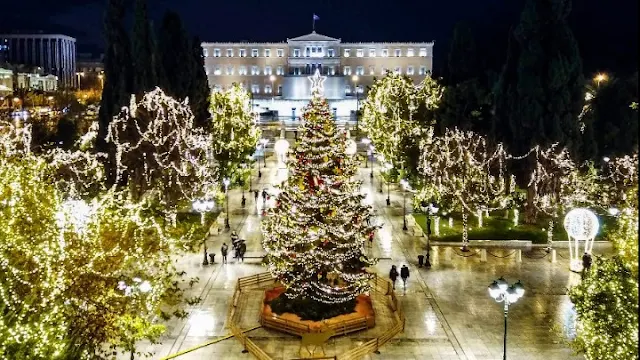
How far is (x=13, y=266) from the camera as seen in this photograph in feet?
37.9

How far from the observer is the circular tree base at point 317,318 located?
18172 millimetres

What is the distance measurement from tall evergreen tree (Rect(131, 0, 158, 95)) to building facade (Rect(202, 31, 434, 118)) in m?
69.1

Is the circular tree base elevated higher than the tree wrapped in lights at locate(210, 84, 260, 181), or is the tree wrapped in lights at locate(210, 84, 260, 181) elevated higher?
the tree wrapped in lights at locate(210, 84, 260, 181)

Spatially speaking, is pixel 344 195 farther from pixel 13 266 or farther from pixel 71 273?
pixel 13 266

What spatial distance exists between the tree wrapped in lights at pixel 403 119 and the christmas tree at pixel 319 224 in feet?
69.7

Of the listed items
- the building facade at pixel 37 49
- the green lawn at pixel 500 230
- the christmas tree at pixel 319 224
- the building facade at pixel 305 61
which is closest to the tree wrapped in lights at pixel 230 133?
the green lawn at pixel 500 230

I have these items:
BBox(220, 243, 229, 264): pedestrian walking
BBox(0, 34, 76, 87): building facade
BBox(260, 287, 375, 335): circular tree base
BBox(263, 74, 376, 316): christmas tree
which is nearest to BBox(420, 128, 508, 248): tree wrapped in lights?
BBox(220, 243, 229, 264): pedestrian walking

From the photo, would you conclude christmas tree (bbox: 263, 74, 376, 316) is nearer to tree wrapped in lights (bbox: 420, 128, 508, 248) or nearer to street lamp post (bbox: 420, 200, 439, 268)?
street lamp post (bbox: 420, 200, 439, 268)

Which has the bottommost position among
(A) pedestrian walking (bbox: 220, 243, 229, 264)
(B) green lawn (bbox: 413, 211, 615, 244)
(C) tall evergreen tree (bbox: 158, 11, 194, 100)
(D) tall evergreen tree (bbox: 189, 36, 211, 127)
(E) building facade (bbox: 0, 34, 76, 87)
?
(A) pedestrian walking (bbox: 220, 243, 229, 264)

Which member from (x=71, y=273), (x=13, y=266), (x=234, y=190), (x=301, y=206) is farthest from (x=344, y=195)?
(x=234, y=190)

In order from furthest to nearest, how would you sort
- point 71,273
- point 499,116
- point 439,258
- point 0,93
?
point 0,93 → point 499,116 → point 439,258 → point 71,273

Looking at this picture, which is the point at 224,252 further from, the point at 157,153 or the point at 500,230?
the point at 500,230

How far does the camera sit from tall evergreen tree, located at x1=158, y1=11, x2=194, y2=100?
40875mm

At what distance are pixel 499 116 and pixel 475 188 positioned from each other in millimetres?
5863
